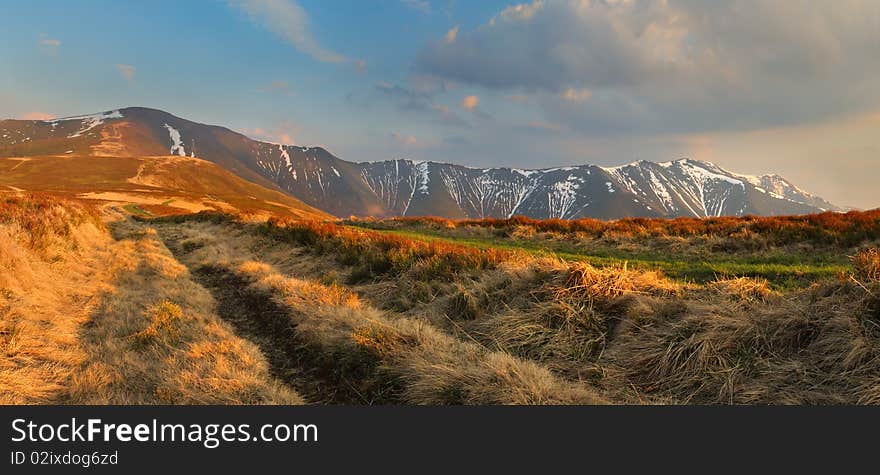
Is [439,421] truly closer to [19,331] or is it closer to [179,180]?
[19,331]

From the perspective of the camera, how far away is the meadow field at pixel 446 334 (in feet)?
16.7

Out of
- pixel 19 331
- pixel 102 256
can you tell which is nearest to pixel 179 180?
pixel 102 256

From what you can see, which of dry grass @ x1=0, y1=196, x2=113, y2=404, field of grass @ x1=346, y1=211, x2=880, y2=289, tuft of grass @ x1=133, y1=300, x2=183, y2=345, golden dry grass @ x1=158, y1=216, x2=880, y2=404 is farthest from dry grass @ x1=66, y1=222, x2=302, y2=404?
field of grass @ x1=346, y1=211, x2=880, y2=289

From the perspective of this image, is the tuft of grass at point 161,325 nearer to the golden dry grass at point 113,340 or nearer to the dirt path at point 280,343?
the golden dry grass at point 113,340

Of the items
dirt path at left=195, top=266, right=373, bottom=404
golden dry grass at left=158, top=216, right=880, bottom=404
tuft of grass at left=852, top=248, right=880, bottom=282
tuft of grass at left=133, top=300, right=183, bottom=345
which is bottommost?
dirt path at left=195, top=266, right=373, bottom=404

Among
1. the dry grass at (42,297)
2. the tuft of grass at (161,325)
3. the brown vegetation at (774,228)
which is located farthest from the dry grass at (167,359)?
the brown vegetation at (774,228)

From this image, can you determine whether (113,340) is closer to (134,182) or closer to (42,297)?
(42,297)

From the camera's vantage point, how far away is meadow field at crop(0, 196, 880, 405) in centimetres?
509

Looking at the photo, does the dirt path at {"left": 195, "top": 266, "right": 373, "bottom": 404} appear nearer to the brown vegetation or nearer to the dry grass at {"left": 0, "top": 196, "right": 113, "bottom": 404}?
the dry grass at {"left": 0, "top": 196, "right": 113, "bottom": 404}

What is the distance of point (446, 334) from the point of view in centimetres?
791

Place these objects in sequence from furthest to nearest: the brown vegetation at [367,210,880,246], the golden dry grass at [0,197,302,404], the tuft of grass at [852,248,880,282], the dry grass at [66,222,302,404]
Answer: the brown vegetation at [367,210,880,246], the tuft of grass at [852,248,880,282], the golden dry grass at [0,197,302,404], the dry grass at [66,222,302,404]

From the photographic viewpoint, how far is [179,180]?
175 m

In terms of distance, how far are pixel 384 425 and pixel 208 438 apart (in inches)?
61.6

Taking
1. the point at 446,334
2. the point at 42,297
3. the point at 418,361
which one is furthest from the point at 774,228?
the point at 42,297
